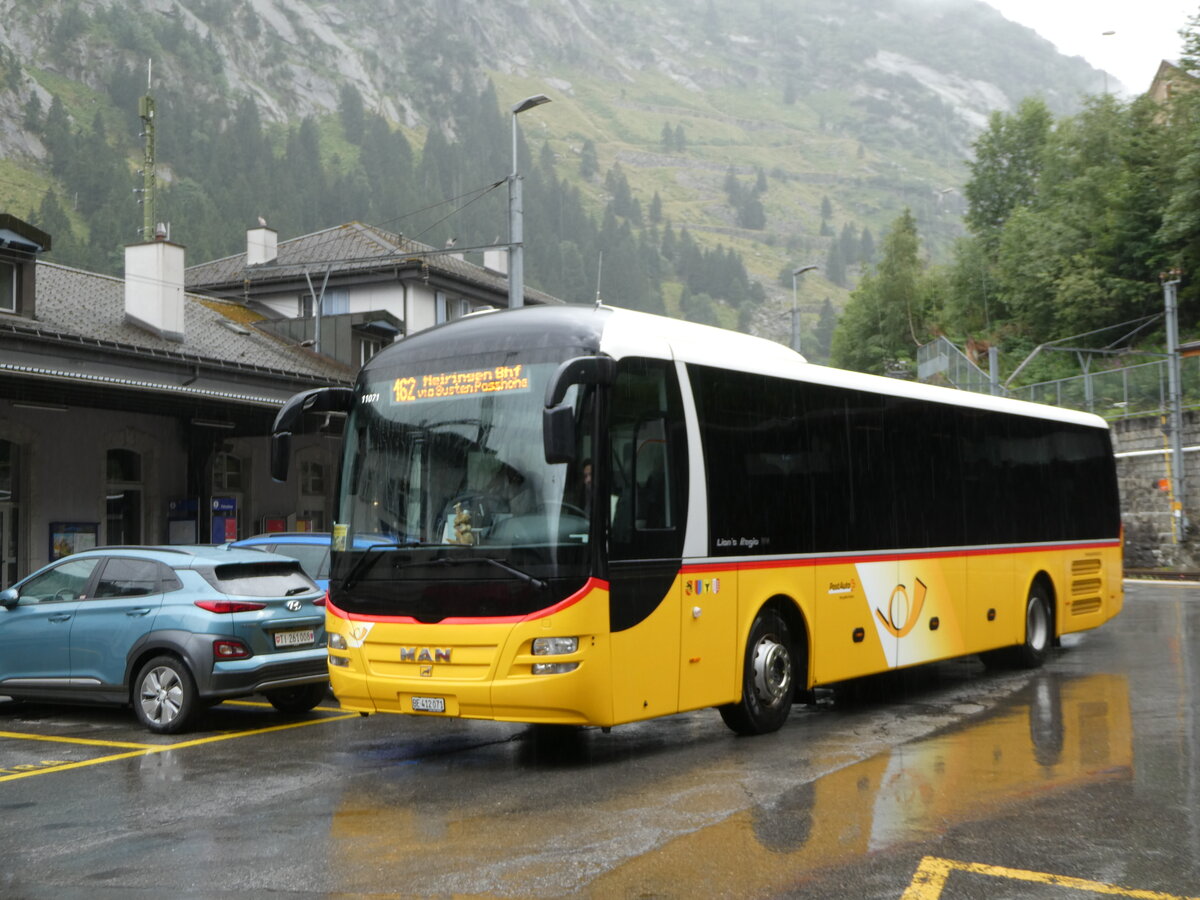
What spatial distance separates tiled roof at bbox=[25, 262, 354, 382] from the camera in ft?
83.8

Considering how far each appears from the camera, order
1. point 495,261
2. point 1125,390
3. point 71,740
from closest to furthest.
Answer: point 71,740 < point 1125,390 < point 495,261

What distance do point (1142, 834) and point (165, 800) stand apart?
225 inches

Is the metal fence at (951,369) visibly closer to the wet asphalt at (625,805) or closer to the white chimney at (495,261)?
the white chimney at (495,261)

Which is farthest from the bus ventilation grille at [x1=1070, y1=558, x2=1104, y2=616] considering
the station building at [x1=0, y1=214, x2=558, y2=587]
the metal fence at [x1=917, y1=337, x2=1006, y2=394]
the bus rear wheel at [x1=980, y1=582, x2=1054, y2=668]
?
the metal fence at [x1=917, y1=337, x2=1006, y2=394]

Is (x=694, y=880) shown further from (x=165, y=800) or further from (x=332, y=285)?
(x=332, y=285)

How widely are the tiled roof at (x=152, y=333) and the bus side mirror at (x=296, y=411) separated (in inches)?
586

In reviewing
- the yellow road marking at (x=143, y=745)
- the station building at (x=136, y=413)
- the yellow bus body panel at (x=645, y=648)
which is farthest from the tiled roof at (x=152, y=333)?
the yellow bus body panel at (x=645, y=648)

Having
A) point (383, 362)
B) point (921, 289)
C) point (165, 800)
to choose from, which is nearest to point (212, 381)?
point (383, 362)

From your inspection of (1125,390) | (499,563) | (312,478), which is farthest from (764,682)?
(1125,390)

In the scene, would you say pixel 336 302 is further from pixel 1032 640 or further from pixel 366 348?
pixel 1032 640

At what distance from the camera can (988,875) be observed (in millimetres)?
6008

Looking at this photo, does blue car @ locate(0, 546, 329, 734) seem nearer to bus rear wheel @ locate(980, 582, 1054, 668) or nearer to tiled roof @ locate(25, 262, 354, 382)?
bus rear wheel @ locate(980, 582, 1054, 668)

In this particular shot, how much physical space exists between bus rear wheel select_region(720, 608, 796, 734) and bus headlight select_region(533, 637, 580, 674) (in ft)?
6.38

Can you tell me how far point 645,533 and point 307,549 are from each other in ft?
20.8
